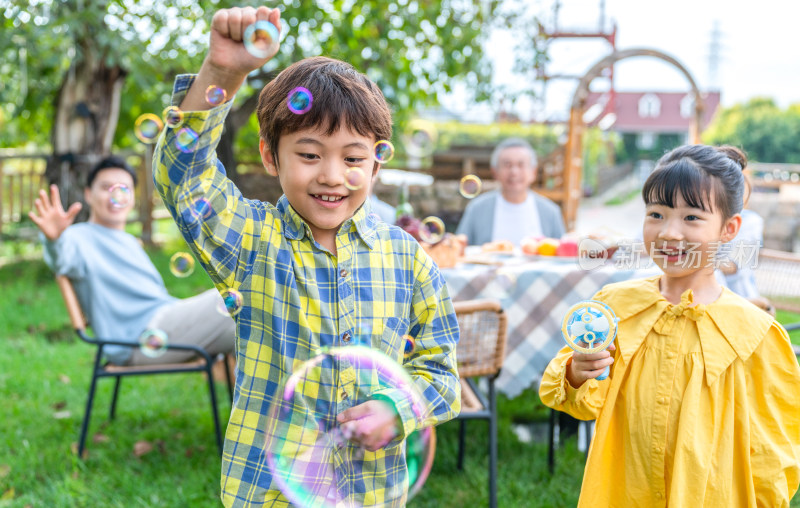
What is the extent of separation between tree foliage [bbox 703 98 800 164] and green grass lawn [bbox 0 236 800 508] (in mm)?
23626

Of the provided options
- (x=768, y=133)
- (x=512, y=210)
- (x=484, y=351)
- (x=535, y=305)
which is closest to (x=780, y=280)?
(x=512, y=210)

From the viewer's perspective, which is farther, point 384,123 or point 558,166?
point 558,166

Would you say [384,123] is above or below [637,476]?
above

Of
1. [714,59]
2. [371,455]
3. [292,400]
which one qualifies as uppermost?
[714,59]

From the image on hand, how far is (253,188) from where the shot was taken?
30.2ft

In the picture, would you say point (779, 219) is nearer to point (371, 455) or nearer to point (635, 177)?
point (371, 455)

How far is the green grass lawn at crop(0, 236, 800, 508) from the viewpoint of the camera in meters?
2.87

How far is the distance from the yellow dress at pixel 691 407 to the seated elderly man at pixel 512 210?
2.88m

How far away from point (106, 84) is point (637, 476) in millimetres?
7309

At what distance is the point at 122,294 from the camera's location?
10.8ft

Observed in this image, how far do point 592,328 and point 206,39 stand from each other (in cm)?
619

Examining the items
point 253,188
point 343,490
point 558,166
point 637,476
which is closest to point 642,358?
point 637,476

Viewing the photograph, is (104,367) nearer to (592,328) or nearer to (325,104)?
(325,104)

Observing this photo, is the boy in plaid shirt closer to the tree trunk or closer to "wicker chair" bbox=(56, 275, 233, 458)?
"wicker chair" bbox=(56, 275, 233, 458)
